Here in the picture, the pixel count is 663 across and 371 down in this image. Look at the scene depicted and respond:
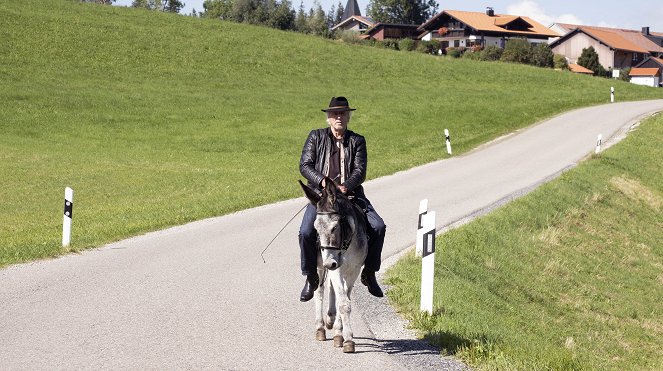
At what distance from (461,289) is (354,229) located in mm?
5500

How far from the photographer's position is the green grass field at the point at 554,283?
10.3 meters

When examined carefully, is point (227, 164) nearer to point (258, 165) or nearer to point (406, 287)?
point (258, 165)

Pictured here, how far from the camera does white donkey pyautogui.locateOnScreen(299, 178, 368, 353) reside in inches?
319

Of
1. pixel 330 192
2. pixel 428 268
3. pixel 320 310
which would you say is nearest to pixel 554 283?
pixel 428 268

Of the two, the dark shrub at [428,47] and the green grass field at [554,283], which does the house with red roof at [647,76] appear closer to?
the dark shrub at [428,47]

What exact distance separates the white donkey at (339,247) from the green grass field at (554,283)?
3.72 feet

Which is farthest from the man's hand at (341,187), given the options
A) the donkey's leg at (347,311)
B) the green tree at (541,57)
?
the green tree at (541,57)

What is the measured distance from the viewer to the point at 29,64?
57656mm

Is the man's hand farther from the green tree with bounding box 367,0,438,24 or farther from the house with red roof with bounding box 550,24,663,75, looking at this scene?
the green tree with bounding box 367,0,438,24

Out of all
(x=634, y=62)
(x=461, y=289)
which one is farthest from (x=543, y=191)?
(x=634, y=62)

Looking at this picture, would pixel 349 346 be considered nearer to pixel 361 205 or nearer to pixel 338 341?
pixel 338 341

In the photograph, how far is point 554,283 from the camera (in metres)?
18.0

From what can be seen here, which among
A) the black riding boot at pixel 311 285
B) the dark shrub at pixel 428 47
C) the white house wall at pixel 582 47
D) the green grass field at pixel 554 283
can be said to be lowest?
the green grass field at pixel 554 283

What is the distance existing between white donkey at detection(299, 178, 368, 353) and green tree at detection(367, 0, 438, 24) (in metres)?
169
